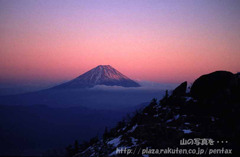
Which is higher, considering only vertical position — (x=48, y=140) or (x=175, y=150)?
(x=175, y=150)

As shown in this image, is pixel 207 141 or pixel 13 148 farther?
pixel 13 148

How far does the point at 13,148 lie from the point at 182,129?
676ft

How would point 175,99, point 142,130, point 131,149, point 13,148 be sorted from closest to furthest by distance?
point 131,149 → point 142,130 → point 175,99 → point 13,148

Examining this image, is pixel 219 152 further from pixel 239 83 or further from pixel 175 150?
pixel 239 83

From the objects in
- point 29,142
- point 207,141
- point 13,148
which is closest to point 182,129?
point 207,141

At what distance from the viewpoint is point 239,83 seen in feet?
39.8

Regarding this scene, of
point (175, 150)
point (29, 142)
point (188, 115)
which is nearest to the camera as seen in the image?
point (175, 150)

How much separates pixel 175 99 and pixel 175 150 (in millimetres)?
8587

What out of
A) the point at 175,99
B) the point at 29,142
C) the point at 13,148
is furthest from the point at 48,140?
the point at 175,99

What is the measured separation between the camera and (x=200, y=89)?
46.4ft

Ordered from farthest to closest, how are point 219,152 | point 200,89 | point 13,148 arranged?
point 13,148 → point 200,89 → point 219,152

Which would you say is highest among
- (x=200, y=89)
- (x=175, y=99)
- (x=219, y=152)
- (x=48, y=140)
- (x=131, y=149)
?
(x=200, y=89)

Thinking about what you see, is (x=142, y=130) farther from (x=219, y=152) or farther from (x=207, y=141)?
(x=219, y=152)

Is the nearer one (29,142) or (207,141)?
(207,141)
